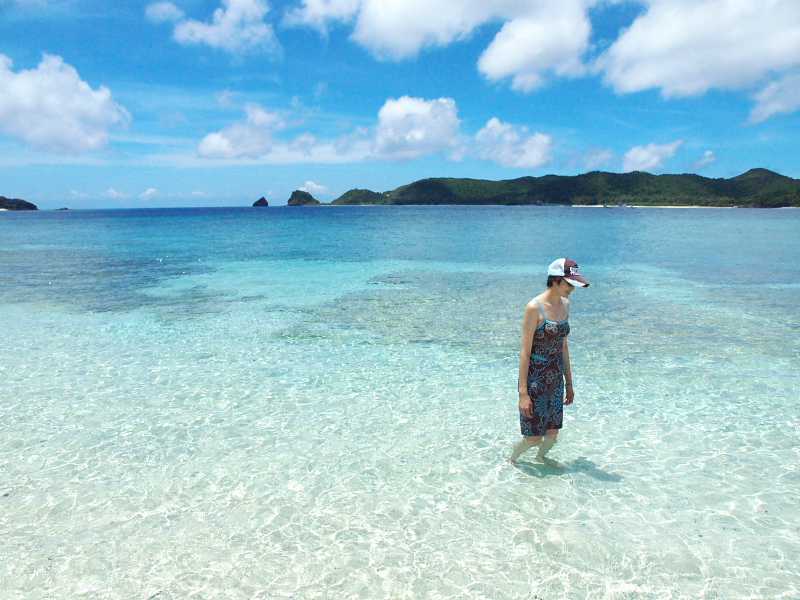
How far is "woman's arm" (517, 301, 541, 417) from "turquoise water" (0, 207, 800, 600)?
3.85 ft

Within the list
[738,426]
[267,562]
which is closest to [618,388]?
[738,426]

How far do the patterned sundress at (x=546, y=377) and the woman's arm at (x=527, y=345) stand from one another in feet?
0.26

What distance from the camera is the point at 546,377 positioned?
567 cm

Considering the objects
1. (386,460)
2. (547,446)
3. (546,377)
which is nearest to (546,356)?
(546,377)

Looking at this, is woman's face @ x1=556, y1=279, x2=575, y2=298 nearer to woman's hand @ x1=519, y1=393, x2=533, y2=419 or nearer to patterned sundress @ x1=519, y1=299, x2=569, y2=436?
patterned sundress @ x1=519, y1=299, x2=569, y2=436

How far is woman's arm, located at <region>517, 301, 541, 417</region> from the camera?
17.7ft

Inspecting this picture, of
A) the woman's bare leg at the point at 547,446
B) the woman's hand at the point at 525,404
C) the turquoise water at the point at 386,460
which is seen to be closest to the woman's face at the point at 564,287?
the woman's hand at the point at 525,404

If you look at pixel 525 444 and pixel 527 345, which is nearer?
pixel 527 345

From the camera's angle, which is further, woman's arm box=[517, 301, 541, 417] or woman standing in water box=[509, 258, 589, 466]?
woman's arm box=[517, 301, 541, 417]

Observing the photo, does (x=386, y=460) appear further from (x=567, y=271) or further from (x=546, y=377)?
(x=567, y=271)

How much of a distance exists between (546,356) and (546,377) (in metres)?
0.26

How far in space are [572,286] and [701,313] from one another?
489 inches

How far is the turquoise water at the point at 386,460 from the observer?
4773 mm

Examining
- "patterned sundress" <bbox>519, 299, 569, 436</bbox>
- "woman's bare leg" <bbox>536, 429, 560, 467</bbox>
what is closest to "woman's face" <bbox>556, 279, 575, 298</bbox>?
"patterned sundress" <bbox>519, 299, 569, 436</bbox>
